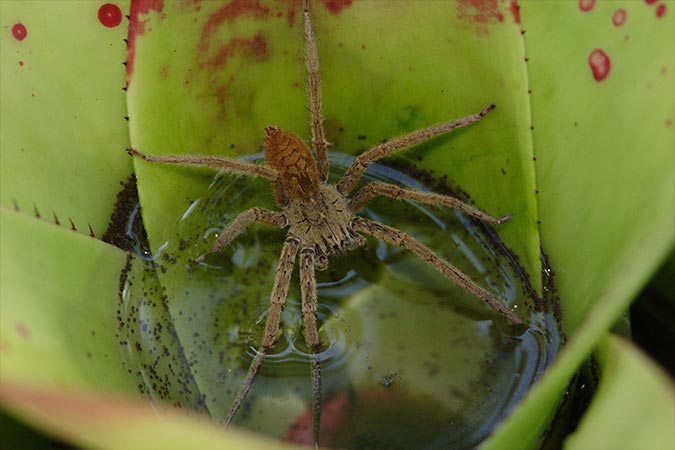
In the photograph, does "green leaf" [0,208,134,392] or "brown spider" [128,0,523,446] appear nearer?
"green leaf" [0,208,134,392]

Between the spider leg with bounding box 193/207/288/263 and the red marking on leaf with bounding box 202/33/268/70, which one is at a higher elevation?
the red marking on leaf with bounding box 202/33/268/70

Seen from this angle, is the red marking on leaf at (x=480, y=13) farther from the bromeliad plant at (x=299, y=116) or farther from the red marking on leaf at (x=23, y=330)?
the red marking on leaf at (x=23, y=330)

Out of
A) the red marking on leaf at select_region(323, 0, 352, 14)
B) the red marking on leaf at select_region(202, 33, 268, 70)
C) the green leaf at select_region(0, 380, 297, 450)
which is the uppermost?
the red marking on leaf at select_region(323, 0, 352, 14)

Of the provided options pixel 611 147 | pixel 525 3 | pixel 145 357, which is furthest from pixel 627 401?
pixel 145 357

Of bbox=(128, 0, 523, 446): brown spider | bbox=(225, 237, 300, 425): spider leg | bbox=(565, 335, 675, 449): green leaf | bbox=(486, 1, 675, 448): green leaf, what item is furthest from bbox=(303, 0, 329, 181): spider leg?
bbox=(565, 335, 675, 449): green leaf

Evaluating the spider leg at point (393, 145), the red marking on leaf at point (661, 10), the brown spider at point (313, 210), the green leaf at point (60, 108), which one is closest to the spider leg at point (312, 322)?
the brown spider at point (313, 210)

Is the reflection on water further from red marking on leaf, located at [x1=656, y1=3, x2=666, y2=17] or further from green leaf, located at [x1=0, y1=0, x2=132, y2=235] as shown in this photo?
red marking on leaf, located at [x1=656, y1=3, x2=666, y2=17]

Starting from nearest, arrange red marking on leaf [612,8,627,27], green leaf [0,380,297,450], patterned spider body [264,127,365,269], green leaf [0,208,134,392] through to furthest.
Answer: green leaf [0,380,297,450]
green leaf [0,208,134,392]
red marking on leaf [612,8,627,27]
patterned spider body [264,127,365,269]
